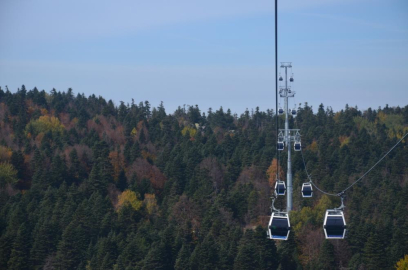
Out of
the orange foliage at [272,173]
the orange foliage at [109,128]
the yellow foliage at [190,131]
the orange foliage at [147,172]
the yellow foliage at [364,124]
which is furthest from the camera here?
the yellow foliage at [364,124]

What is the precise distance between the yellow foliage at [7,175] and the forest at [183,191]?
0.38 feet

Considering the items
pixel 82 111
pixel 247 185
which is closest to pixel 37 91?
pixel 82 111

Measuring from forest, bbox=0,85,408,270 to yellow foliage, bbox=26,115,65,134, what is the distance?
12.6 inches

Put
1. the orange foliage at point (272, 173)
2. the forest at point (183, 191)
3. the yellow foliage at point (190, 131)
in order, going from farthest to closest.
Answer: the yellow foliage at point (190, 131)
the orange foliage at point (272, 173)
the forest at point (183, 191)

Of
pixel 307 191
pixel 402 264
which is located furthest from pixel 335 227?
pixel 402 264

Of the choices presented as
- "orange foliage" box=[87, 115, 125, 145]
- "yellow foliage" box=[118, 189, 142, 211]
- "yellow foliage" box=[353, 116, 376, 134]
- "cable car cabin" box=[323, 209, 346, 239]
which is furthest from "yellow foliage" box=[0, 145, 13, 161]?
"cable car cabin" box=[323, 209, 346, 239]

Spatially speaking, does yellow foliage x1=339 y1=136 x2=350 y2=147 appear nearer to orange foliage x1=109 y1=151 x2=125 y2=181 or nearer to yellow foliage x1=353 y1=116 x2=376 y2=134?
yellow foliage x1=353 y1=116 x2=376 y2=134

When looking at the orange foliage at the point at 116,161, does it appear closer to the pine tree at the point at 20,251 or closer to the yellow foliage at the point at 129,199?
the yellow foliage at the point at 129,199

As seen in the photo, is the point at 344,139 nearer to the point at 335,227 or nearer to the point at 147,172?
the point at 147,172

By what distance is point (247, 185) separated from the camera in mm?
68875

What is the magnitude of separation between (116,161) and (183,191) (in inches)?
545

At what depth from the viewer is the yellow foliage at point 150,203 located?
65250 mm

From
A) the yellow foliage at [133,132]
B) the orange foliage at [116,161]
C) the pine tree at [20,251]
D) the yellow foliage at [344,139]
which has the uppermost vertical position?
the yellow foliage at [133,132]

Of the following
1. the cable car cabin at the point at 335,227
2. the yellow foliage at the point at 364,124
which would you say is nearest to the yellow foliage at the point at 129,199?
the cable car cabin at the point at 335,227
